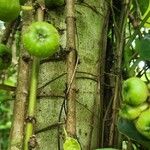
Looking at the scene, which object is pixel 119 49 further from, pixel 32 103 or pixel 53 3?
→ pixel 32 103

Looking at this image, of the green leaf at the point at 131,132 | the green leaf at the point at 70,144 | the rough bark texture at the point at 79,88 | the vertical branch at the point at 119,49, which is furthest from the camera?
the vertical branch at the point at 119,49

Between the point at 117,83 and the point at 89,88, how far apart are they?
10 centimetres

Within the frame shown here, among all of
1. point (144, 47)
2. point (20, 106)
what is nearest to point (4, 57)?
point (20, 106)

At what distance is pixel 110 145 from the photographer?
3.84 ft

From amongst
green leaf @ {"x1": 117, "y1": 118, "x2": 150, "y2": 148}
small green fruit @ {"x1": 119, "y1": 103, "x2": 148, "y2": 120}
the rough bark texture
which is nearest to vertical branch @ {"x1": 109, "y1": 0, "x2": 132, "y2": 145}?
the rough bark texture

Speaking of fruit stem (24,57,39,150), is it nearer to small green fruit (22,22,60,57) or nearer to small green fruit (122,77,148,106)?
small green fruit (22,22,60,57)

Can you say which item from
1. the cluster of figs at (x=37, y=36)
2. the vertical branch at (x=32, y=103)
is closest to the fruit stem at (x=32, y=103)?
the vertical branch at (x=32, y=103)

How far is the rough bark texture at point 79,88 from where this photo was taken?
3.43 ft

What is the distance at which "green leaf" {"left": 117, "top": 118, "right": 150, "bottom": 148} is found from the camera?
0.92 metres

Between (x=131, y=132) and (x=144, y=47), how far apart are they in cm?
20

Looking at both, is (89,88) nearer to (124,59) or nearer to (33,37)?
(124,59)

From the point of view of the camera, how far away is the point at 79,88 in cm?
112

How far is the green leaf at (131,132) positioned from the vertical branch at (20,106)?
23cm

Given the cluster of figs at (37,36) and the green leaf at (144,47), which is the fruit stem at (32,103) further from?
the green leaf at (144,47)
